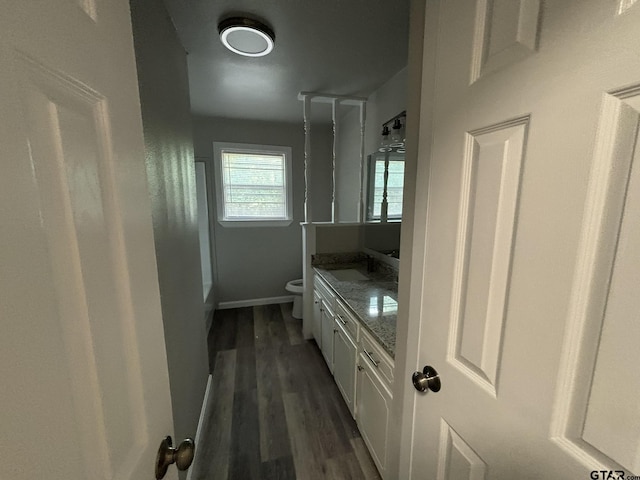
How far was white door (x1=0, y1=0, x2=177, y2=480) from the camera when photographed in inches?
11.5

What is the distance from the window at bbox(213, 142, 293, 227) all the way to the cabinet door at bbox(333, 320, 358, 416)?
2.16 meters

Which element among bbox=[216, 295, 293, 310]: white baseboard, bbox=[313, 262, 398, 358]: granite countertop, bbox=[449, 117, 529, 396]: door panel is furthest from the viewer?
bbox=[216, 295, 293, 310]: white baseboard

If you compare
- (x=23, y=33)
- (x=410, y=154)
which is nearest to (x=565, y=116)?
(x=410, y=154)

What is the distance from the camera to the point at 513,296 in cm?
54

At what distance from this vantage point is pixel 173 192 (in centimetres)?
132

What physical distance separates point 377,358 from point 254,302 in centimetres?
283

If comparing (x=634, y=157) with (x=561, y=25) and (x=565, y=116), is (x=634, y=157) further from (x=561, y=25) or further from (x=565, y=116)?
(x=561, y=25)

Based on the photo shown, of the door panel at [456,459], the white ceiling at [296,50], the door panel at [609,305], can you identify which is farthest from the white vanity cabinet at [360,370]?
the white ceiling at [296,50]

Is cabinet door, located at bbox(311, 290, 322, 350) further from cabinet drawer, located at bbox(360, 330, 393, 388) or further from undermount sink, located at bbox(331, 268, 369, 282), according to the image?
cabinet drawer, located at bbox(360, 330, 393, 388)

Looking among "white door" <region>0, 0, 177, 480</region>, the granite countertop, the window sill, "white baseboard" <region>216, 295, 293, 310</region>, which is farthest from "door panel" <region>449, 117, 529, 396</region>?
"white baseboard" <region>216, 295, 293, 310</region>

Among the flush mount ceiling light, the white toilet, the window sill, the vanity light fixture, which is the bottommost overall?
the white toilet

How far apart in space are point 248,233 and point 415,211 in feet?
10.3

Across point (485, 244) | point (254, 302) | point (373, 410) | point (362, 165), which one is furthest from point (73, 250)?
point (254, 302)

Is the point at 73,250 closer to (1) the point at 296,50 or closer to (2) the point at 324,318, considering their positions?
(1) the point at 296,50
